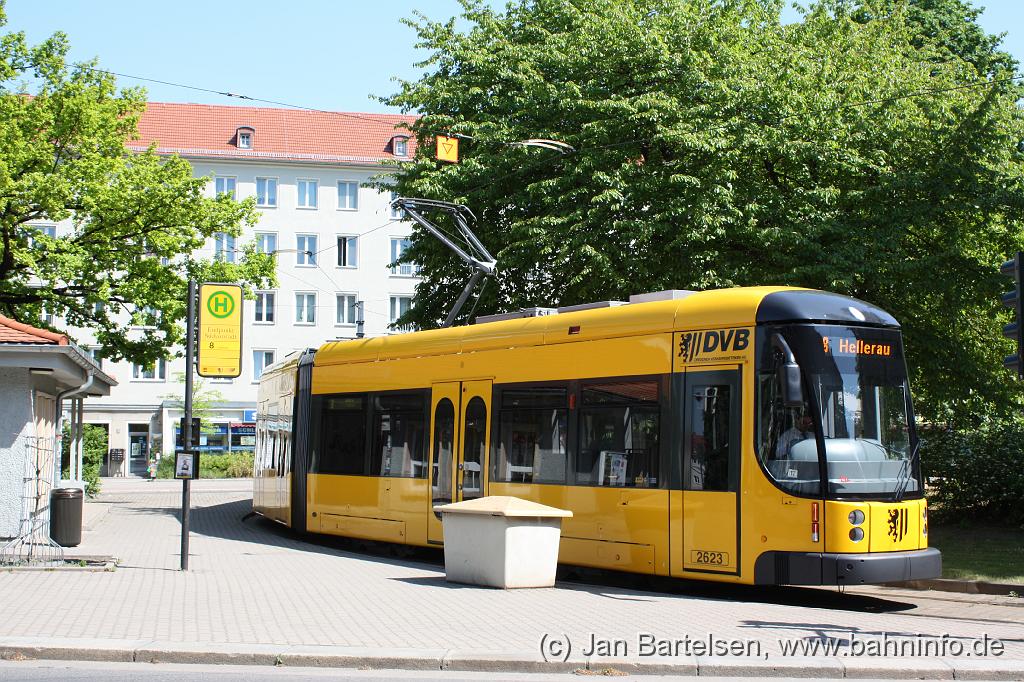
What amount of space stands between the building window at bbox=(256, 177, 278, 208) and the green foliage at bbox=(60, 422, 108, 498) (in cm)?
2301

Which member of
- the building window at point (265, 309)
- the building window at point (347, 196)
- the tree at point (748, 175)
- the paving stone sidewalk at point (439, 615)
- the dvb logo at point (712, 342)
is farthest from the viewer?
the building window at point (347, 196)

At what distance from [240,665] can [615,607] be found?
4129 millimetres

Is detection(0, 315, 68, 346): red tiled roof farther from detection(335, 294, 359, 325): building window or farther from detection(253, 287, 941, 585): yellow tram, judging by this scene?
detection(335, 294, 359, 325): building window

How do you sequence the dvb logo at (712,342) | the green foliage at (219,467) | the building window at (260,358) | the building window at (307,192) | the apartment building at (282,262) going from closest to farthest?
the dvb logo at (712,342) → the green foliage at (219,467) → the apartment building at (282,262) → the building window at (260,358) → the building window at (307,192)

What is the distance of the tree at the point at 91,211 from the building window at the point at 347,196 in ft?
103

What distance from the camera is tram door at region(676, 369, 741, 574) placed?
12.3 m

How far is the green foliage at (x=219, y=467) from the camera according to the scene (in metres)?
56.8

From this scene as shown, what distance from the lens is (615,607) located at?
11703 millimetres

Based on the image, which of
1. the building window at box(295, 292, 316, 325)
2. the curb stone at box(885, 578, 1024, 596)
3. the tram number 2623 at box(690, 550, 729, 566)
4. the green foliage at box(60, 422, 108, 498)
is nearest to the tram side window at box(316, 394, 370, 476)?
the tram number 2623 at box(690, 550, 729, 566)

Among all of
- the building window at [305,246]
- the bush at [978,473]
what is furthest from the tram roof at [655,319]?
the building window at [305,246]

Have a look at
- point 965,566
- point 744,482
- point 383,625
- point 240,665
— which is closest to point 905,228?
point 965,566

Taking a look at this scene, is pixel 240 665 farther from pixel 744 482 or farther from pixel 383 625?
pixel 744 482

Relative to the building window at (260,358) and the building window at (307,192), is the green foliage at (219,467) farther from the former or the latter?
the building window at (307,192)

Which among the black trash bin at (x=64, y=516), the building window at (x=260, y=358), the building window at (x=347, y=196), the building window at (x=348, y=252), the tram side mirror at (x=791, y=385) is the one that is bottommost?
the black trash bin at (x=64, y=516)
